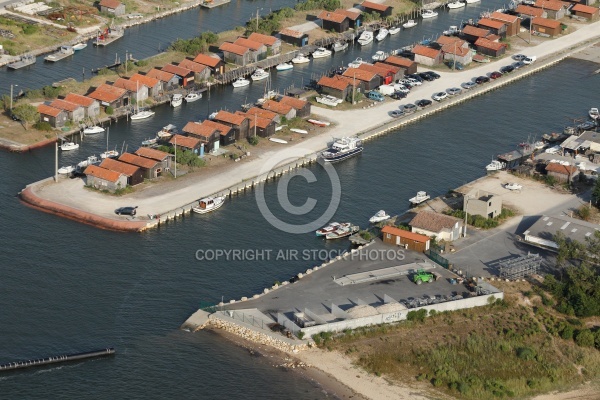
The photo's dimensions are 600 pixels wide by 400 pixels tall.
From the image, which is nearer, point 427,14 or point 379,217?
point 379,217

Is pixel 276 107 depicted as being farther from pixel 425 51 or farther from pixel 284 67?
pixel 425 51

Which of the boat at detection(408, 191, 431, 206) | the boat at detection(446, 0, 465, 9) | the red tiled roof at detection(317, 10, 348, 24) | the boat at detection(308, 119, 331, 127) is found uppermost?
the red tiled roof at detection(317, 10, 348, 24)

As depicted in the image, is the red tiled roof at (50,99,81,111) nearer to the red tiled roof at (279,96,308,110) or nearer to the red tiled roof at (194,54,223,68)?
the red tiled roof at (279,96,308,110)

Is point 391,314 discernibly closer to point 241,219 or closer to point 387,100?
point 241,219

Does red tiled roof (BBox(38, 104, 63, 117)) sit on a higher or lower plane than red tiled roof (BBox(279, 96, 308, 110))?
lower

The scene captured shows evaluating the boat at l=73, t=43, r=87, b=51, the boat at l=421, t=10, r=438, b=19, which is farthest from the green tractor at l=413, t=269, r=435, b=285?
the boat at l=421, t=10, r=438, b=19

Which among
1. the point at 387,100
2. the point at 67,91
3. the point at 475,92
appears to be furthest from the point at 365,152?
the point at 67,91

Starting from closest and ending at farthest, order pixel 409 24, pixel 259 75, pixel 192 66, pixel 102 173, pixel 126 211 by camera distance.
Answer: pixel 126 211
pixel 102 173
pixel 192 66
pixel 259 75
pixel 409 24

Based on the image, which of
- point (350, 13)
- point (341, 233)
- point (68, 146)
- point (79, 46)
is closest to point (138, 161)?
point (68, 146)

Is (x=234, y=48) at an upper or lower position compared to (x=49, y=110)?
upper
